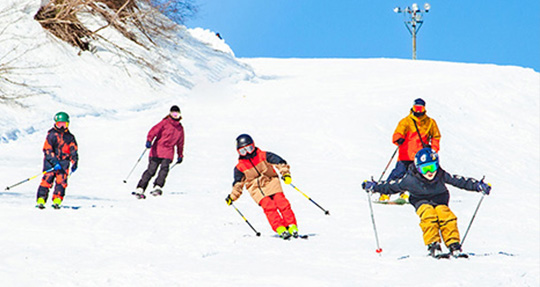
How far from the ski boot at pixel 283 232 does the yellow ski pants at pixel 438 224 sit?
4.96ft

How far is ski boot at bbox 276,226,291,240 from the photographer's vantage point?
7562mm

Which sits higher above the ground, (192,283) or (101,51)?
(101,51)

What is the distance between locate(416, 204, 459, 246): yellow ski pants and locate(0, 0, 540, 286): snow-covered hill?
0.89 ft

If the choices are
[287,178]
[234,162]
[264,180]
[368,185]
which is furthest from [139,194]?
[368,185]

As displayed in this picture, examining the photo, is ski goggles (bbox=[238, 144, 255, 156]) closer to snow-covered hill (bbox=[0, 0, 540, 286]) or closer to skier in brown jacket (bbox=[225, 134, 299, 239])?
skier in brown jacket (bbox=[225, 134, 299, 239])

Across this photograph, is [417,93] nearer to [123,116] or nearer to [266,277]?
[123,116]

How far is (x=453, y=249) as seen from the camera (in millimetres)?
6664

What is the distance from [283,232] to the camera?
7613 mm

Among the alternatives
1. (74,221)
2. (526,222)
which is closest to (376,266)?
(74,221)

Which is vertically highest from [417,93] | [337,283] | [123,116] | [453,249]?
[417,93]

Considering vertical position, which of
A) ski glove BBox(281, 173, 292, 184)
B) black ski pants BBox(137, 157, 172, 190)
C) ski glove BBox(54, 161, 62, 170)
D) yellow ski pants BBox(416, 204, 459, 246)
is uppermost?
black ski pants BBox(137, 157, 172, 190)

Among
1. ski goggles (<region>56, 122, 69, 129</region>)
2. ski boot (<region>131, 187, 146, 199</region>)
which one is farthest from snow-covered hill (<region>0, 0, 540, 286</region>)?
ski goggles (<region>56, 122, 69, 129</region>)

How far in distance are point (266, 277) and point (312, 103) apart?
54.2 feet

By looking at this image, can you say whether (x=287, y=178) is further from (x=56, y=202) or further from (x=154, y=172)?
(x=154, y=172)
